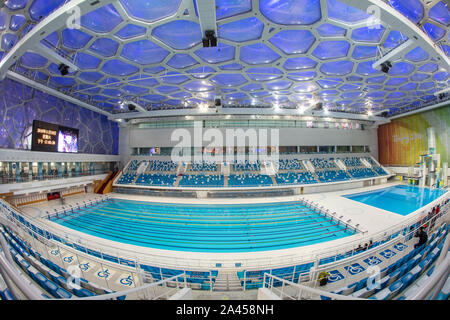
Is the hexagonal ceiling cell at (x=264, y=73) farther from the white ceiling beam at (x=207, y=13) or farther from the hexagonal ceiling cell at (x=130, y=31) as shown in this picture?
the hexagonal ceiling cell at (x=130, y=31)

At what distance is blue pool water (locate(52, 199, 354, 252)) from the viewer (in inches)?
317

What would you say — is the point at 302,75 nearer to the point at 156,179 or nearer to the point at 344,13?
the point at 344,13

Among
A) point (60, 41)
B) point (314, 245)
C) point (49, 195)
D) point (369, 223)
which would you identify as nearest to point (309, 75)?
point (369, 223)

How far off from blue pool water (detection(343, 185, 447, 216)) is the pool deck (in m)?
0.87

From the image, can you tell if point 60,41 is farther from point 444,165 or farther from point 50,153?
point 444,165

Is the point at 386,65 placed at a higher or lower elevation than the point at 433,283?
higher

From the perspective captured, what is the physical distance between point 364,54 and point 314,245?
444 inches

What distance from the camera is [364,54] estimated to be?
9.63 metres

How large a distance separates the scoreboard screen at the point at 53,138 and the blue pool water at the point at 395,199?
2759 centimetres

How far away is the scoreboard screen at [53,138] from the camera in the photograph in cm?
1345

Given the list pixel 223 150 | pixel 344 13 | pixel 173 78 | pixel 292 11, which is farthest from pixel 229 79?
pixel 223 150

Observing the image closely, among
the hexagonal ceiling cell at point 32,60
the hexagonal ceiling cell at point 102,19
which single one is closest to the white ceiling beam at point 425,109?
the hexagonal ceiling cell at point 102,19

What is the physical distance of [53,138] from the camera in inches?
578

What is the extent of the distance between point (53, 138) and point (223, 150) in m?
16.5
